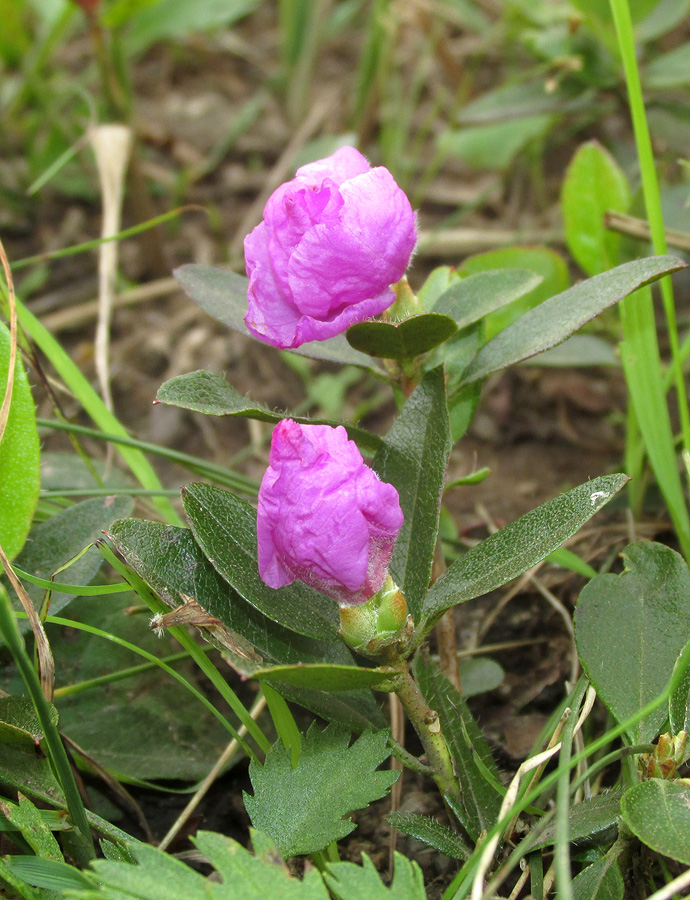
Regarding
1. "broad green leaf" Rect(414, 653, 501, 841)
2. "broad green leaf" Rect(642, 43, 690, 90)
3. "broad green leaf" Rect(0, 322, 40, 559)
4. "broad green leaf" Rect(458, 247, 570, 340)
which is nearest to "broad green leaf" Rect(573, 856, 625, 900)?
"broad green leaf" Rect(414, 653, 501, 841)

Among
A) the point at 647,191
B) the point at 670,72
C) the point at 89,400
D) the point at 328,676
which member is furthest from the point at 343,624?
the point at 670,72

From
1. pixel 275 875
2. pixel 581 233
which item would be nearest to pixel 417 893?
pixel 275 875

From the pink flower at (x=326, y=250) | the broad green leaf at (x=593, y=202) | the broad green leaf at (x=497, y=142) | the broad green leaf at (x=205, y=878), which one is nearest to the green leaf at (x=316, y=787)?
the broad green leaf at (x=205, y=878)

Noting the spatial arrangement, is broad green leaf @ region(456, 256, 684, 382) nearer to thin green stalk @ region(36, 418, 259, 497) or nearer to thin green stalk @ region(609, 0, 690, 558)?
thin green stalk @ region(609, 0, 690, 558)

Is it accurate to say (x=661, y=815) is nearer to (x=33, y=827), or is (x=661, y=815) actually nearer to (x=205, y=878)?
(x=205, y=878)

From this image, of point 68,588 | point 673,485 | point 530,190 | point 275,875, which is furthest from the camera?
point 530,190

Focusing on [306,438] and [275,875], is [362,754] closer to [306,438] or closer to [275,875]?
[275,875]

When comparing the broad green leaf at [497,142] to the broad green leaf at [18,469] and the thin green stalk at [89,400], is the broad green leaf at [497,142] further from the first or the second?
the broad green leaf at [18,469]
